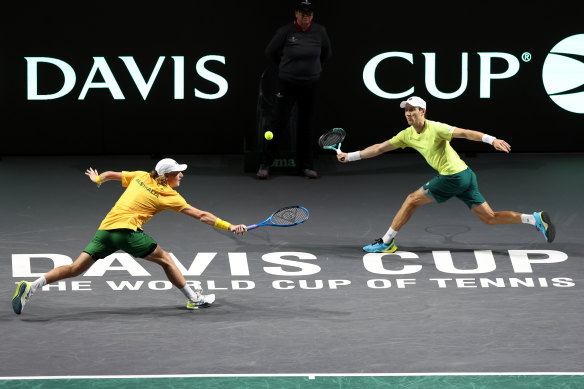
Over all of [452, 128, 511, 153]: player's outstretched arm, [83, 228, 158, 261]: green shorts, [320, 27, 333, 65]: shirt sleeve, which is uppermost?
[320, 27, 333, 65]: shirt sleeve

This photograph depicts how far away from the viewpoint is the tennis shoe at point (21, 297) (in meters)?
8.99

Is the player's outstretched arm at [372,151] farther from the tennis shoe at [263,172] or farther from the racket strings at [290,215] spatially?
the tennis shoe at [263,172]

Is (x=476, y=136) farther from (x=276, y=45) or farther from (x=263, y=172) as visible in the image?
(x=263, y=172)

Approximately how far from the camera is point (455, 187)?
11.0 m

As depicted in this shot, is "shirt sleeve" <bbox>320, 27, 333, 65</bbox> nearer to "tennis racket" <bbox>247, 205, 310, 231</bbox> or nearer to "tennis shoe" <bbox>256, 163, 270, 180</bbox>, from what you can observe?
"tennis shoe" <bbox>256, 163, 270, 180</bbox>

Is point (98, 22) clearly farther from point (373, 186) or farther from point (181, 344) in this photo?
point (181, 344)

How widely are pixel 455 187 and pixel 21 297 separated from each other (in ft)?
14.0

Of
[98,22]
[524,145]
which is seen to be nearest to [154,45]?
[98,22]

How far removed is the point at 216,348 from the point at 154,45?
8488mm

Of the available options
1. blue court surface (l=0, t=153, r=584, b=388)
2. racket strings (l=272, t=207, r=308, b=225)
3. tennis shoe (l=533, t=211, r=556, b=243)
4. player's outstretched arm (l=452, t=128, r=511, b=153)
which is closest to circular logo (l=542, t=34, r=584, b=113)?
blue court surface (l=0, t=153, r=584, b=388)

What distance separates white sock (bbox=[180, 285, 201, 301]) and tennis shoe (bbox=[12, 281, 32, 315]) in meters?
1.19

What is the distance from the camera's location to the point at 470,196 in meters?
11.2

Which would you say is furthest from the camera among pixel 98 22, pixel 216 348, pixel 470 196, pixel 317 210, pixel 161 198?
pixel 98 22

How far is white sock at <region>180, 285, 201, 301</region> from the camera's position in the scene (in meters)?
9.17
